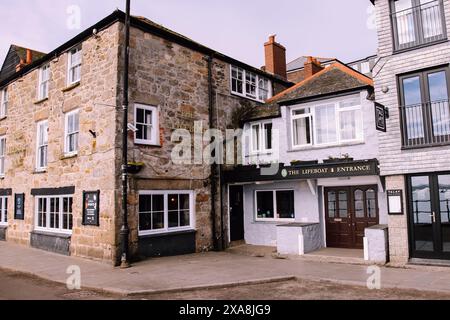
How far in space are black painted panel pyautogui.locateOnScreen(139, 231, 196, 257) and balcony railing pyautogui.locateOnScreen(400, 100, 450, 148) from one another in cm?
785

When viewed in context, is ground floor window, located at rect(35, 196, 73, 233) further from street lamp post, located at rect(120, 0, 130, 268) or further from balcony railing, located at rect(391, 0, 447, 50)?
balcony railing, located at rect(391, 0, 447, 50)

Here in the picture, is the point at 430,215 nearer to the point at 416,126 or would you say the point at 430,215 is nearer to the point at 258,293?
the point at 416,126

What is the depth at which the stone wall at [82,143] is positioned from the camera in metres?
11.5

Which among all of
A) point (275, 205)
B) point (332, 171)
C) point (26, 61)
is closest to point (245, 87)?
point (275, 205)

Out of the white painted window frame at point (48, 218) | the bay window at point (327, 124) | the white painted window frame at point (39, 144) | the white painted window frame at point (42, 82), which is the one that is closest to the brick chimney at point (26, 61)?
the white painted window frame at point (42, 82)

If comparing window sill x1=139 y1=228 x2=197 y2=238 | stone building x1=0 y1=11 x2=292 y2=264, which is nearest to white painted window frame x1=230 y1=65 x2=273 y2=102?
stone building x1=0 y1=11 x2=292 y2=264

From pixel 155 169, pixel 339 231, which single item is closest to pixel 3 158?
pixel 155 169

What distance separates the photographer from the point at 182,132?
13.6 m

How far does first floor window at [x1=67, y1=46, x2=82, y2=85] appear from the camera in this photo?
1357cm

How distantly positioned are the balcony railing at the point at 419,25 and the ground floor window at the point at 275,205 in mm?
6639

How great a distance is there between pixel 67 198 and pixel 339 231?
33.0 feet

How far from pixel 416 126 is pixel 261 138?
20.5 feet
